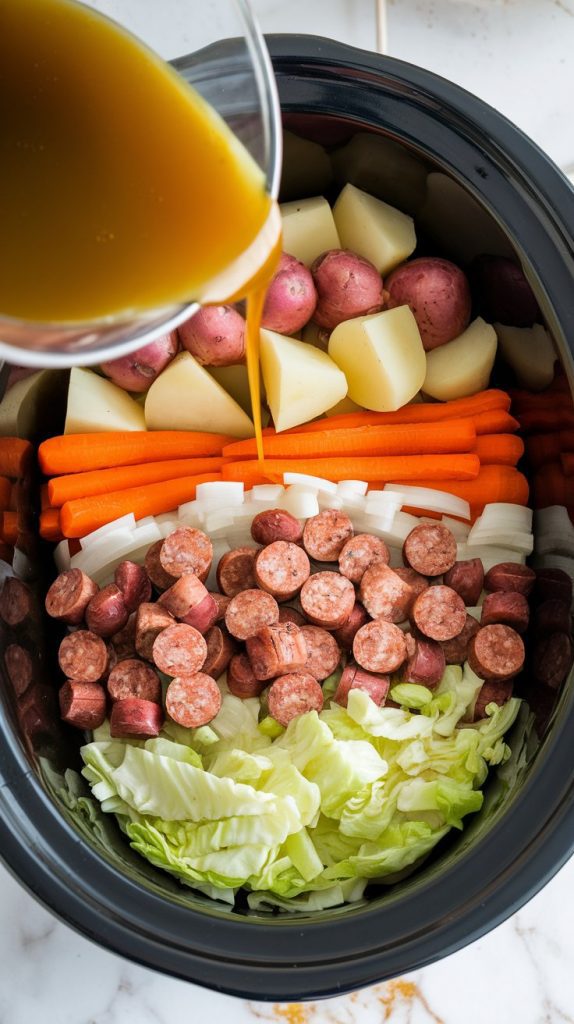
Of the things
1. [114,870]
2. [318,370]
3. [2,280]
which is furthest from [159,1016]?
[2,280]

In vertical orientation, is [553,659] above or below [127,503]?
below

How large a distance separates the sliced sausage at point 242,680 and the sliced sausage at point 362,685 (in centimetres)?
15

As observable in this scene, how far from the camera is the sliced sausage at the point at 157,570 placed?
1.86 metres

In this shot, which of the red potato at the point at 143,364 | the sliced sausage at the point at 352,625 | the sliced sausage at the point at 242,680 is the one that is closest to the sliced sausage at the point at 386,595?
the sliced sausage at the point at 352,625

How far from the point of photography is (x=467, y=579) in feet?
6.06

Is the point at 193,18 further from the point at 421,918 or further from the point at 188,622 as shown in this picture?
the point at 421,918

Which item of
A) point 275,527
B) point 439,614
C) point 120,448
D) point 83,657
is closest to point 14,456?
point 120,448

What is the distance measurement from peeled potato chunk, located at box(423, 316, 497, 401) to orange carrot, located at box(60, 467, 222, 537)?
48cm

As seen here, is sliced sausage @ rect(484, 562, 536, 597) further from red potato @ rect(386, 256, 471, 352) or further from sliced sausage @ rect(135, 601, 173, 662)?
sliced sausage @ rect(135, 601, 173, 662)

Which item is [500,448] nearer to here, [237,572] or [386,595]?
[386,595]

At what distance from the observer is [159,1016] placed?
1.82 m

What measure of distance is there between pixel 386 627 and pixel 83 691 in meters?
0.57

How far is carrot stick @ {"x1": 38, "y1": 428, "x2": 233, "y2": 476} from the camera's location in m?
1.91

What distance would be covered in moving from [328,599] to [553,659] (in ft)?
1.40
